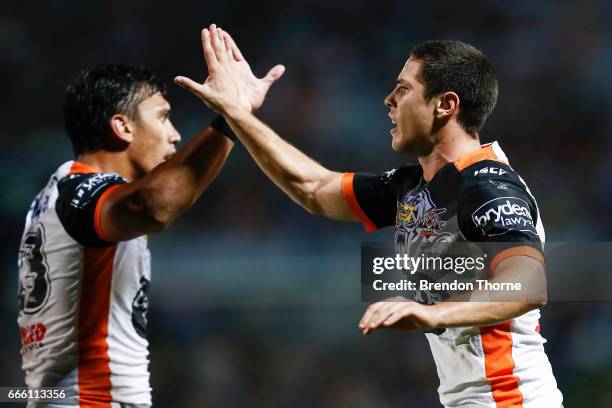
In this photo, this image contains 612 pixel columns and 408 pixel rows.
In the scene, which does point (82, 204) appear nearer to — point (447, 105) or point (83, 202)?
point (83, 202)

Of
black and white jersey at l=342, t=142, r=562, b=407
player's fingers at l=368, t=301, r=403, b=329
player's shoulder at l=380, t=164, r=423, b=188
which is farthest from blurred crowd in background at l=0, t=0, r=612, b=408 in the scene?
player's fingers at l=368, t=301, r=403, b=329

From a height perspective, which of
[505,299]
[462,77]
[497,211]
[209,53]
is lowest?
[505,299]

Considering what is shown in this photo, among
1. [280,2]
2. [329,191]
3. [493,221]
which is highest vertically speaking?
[280,2]

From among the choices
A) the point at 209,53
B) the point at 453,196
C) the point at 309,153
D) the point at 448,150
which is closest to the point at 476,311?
the point at 453,196

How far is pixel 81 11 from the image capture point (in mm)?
7859

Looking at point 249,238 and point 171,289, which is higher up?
point 249,238

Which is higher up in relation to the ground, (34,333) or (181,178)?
(181,178)

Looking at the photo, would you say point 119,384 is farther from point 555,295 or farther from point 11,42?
point 11,42

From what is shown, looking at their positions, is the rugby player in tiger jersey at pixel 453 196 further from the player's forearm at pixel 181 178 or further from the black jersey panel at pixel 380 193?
the player's forearm at pixel 181 178

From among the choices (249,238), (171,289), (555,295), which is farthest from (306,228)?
(555,295)

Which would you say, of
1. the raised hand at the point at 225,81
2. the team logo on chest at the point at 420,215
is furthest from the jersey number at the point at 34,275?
the team logo on chest at the point at 420,215

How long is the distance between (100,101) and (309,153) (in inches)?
146

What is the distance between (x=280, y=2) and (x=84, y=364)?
5422 mm

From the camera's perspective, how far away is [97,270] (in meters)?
3.35
